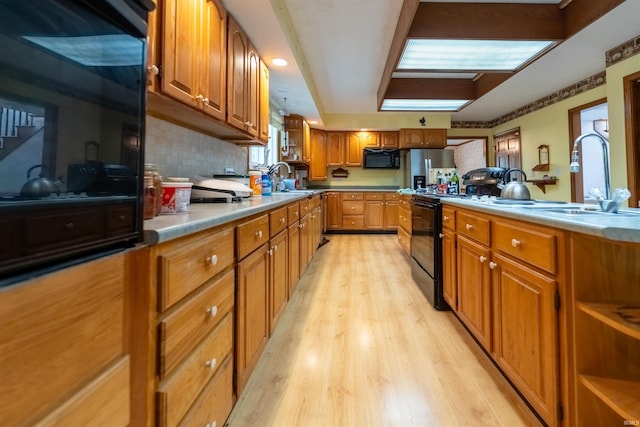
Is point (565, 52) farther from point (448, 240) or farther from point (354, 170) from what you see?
point (354, 170)

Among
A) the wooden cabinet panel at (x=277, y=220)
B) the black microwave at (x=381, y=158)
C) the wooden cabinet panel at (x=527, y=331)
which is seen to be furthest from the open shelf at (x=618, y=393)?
the black microwave at (x=381, y=158)

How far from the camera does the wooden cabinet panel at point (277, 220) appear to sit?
5.51 ft

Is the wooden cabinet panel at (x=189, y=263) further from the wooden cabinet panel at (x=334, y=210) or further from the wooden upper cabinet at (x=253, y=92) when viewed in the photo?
the wooden cabinet panel at (x=334, y=210)

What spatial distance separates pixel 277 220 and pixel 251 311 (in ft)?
2.13

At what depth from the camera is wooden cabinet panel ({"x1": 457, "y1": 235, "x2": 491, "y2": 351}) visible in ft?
4.86

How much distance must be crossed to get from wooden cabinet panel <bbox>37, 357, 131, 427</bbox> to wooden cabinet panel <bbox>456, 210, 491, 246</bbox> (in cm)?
152

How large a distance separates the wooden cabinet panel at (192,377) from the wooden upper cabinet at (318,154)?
5350mm

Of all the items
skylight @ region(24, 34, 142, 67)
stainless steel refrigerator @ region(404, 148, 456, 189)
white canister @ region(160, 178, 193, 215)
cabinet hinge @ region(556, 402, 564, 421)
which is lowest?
cabinet hinge @ region(556, 402, 564, 421)

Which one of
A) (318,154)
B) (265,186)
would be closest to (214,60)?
(265,186)

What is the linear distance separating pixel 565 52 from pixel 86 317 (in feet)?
16.2

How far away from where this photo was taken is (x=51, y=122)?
0.47m

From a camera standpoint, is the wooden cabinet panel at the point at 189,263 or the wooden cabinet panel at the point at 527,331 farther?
the wooden cabinet panel at the point at 527,331

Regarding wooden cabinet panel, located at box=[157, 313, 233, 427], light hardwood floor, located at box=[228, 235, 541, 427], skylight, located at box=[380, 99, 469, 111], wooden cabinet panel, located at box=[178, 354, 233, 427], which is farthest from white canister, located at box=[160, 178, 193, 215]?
skylight, located at box=[380, 99, 469, 111]

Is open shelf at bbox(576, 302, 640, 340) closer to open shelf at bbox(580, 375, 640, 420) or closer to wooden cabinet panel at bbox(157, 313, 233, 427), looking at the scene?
open shelf at bbox(580, 375, 640, 420)
